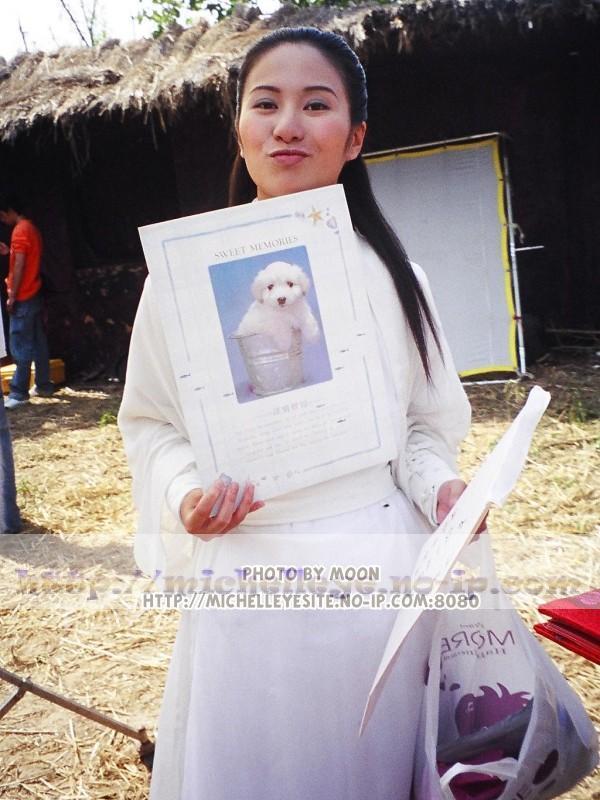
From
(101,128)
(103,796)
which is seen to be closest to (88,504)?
(103,796)

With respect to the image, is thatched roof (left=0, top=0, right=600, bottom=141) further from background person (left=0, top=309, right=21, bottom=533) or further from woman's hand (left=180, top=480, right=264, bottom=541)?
woman's hand (left=180, top=480, right=264, bottom=541)

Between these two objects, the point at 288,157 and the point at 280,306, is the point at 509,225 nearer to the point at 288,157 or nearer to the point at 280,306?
the point at 288,157

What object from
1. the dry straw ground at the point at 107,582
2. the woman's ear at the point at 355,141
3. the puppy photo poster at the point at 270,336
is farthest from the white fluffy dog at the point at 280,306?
the dry straw ground at the point at 107,582

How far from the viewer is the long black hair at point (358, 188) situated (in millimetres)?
947

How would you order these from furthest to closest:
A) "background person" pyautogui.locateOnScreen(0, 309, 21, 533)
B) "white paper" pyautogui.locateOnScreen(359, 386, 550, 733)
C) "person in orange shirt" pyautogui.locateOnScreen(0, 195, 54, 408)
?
1. "person in orange shirt" pyautogui.locateOnScreen(0, 195, 54, 408)
2. "background person" pyautogui.locateOnScreen(0, 309, 21, 533)
3. "white paper" pyautogui.locateOnScreen(359, 386, 550, 733)

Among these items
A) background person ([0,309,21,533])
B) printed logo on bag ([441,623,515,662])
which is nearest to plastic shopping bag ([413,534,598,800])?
printed logo on bag ([441,623,515,662])

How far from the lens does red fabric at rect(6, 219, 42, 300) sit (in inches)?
241

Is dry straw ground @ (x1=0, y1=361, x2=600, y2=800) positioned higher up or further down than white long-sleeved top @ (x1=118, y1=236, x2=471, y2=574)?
further down

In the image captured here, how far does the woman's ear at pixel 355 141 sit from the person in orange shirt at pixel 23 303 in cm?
565

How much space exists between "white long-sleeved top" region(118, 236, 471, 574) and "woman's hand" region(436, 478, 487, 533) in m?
0.01

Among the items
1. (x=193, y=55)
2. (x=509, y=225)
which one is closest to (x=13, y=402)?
(x=193, y=55)

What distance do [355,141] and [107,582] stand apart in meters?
2.30

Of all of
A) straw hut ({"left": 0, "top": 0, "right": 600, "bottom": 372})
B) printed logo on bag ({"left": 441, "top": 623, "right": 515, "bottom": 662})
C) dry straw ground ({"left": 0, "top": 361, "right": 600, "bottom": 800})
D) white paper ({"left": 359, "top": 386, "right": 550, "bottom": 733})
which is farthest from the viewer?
straw hut ({"left": 0, "top": 0, "right": 600, "bottom": 372})

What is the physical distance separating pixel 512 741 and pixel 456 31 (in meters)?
5.17
